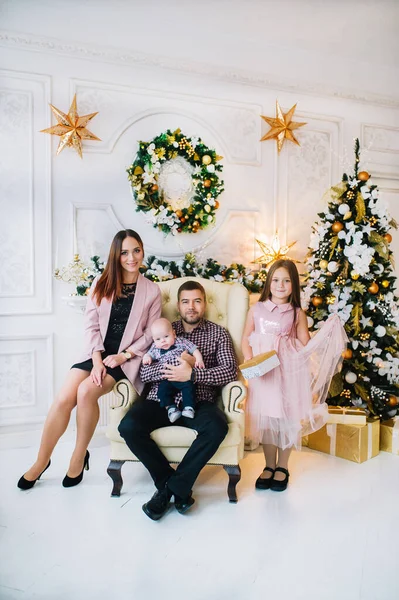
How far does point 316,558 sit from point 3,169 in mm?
3344

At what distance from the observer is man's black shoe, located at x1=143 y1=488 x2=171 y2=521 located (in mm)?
2547

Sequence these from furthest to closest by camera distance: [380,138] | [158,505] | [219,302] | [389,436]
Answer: [380,138] → [389,436] → [219,302] → [158,505]

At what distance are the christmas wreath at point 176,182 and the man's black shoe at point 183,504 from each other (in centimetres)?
219

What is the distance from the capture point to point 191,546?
231 cm

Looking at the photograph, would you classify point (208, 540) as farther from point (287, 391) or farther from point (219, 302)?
point (219, 302)

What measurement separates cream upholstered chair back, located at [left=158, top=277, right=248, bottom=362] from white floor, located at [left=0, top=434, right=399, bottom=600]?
1.04 meters

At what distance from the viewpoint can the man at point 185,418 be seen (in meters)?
2.61

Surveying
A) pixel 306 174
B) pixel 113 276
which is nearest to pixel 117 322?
pixel 113 276

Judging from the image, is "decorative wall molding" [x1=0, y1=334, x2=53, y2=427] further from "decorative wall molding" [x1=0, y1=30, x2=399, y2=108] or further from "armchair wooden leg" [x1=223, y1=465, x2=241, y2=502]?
"decorative wall molding" [x1=0, y1=30, x2=399, y2=108]

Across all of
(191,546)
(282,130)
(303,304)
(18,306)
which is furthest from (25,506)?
(282,130)

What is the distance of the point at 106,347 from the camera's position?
10.2ft

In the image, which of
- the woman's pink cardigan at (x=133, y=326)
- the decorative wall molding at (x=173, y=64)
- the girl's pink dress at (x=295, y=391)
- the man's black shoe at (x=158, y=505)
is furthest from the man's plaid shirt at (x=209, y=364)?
the decorative wall molding at (x=173, y=64)

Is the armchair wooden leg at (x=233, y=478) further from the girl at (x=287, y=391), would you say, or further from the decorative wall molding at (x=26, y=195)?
the decorative wall molding at (x=26, y=195)

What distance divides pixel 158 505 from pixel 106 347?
104 centimetres
